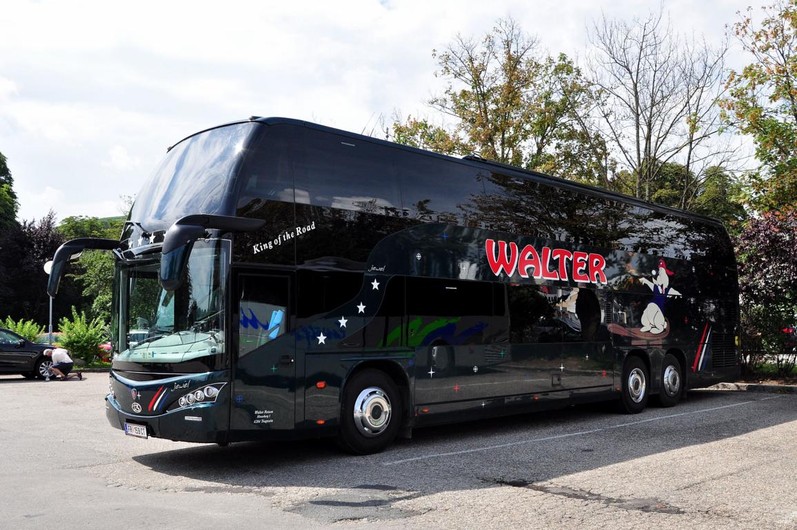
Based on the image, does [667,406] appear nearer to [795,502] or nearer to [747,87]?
[795,502]

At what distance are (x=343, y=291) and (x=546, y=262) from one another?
172 inches

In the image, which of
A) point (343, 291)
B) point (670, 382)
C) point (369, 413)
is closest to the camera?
point (343, 291)

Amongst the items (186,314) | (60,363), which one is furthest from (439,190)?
(60,363)

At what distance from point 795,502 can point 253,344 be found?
568 cm

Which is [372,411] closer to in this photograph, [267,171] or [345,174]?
[345,174]

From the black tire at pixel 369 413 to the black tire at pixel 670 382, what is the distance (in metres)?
7.51

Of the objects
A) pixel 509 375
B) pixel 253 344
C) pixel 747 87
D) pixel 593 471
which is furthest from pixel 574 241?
pixel 747 87

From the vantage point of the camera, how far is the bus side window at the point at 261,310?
8.79 metres

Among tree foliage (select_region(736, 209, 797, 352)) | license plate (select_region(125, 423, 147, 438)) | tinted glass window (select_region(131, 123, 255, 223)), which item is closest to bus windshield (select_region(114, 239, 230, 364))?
tinted glass window (select_region(131, 123, 255, 223))

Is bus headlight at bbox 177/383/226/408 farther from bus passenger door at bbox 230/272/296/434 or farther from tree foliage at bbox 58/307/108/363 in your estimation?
tree foliage at bbox 58/307/108/363

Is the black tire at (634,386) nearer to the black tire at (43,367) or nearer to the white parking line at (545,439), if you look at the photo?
the white parking line at (545,439)

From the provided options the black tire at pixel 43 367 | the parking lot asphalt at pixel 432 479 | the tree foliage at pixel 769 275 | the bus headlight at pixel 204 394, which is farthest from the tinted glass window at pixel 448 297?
the black tire at pixel 43 367

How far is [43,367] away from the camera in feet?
78.8

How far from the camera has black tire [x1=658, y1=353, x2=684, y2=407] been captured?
1581cm
